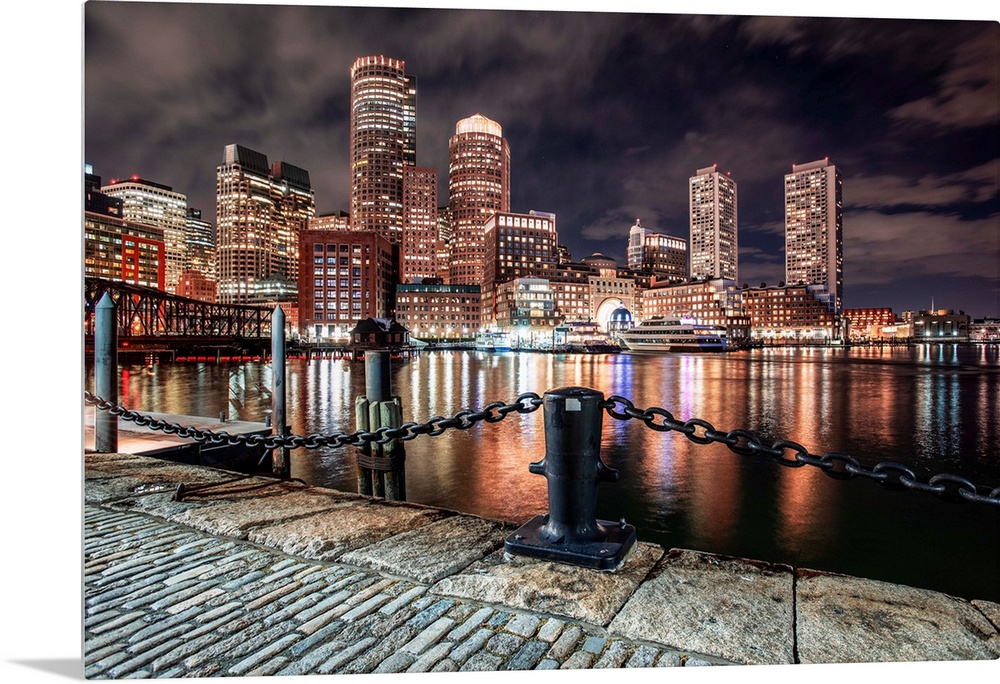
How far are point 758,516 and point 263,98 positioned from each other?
28.2ft

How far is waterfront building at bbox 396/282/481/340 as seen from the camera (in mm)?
71438

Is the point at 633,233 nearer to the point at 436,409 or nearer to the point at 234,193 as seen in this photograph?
the point at 234,193

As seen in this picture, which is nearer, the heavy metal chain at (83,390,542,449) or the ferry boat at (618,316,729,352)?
the heavy metal chain at (83,390,542,449)

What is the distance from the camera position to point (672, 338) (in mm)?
81000

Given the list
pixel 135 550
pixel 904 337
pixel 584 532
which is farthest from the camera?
pixel 904 337

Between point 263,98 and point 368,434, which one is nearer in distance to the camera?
point 368,434

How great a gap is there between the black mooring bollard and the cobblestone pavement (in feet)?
1.51

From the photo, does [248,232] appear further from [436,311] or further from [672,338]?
[672,338]

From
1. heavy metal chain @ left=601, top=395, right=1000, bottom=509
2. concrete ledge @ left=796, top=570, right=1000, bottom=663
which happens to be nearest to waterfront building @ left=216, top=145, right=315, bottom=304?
heavy metal chain @ left=601, top=395, right=1000, bottom=509

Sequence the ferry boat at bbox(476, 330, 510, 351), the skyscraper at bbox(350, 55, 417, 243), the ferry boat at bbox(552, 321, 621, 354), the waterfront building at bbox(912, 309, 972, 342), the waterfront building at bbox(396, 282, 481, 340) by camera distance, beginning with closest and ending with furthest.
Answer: the waterfront building at bbox(396, 282, 481, 340) → the ferry boat at bbox(476, 330, 510, 351) → the ferry boat at bbox(552, 321, 621, 354) → the waterfront building at bbox(912, 309, 972, 342) → the skyscraper at bbox(350, 55, 417, 243)

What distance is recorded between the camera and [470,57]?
5.02 metres

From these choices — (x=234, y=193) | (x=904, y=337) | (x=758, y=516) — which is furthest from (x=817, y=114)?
(x=234, y=193)

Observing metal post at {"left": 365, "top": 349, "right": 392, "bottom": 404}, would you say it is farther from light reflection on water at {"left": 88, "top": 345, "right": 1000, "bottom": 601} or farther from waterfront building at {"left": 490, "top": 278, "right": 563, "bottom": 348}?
waterfront building at {"left": 490, "top": 278, "right": 563, "bottom": 348}

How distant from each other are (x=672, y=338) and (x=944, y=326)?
56.0 m
